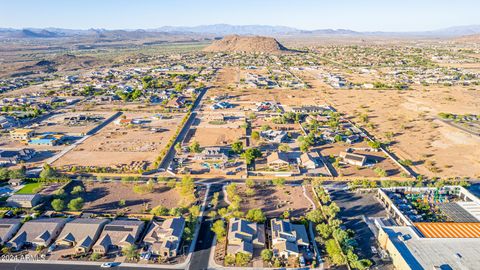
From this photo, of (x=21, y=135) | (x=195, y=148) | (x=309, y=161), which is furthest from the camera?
(x=21, y=135)

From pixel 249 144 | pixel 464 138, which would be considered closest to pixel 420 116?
pixel 464 138

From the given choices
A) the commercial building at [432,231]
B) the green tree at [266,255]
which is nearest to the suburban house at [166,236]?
the green tree at [266,255]

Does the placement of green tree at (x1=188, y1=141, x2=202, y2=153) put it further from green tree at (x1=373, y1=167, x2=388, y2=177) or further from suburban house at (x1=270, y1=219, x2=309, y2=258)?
green tree at (x1=373, y1=167, x2=388, y2=177)

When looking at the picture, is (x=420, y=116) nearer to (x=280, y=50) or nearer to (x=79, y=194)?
(x=79, y=194)

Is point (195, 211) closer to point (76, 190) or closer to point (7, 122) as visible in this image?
point (76, 190)

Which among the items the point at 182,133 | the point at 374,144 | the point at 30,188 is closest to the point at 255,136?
the point at 182,133

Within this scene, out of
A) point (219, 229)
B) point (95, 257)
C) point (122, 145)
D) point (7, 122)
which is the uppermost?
point (7, 122)

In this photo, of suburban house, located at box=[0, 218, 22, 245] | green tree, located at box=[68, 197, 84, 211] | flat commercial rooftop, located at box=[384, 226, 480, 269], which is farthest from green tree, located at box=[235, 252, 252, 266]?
suburban house, located at box=[0, 218, 22, 245]
